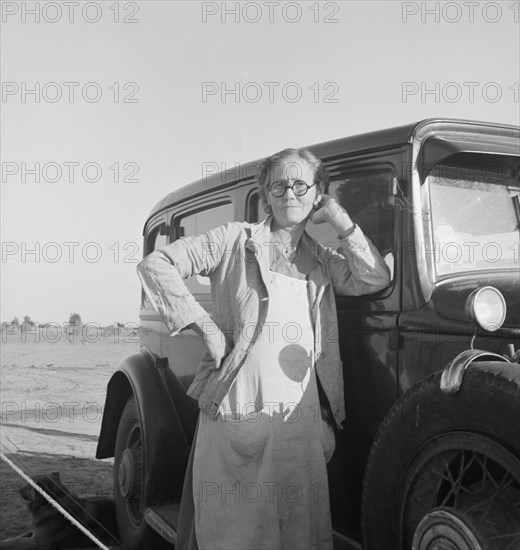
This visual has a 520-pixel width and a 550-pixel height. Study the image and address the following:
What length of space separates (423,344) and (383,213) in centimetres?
53

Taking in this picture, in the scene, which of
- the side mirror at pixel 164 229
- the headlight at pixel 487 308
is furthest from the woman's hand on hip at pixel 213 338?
the side mirror at pixel 164 229

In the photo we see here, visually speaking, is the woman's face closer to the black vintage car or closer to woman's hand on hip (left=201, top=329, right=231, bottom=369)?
the black vintage car

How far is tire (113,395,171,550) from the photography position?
3711 mm

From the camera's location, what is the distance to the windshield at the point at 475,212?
240cm

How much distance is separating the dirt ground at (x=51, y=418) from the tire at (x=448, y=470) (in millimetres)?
2353

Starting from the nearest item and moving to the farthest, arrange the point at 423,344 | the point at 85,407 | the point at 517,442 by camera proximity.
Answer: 1. the point at 517,442
2. the point at 423,344
3. the point at 85,407

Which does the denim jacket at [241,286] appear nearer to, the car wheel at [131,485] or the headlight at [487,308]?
the headlight at [487,308]

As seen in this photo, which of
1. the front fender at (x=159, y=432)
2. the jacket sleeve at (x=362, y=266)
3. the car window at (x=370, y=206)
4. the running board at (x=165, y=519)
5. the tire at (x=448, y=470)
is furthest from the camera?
the front fender at (x=159, y=432)

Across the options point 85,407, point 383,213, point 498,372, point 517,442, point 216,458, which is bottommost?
point 85,407

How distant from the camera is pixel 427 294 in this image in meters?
2.26

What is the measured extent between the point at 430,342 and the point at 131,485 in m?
2.26

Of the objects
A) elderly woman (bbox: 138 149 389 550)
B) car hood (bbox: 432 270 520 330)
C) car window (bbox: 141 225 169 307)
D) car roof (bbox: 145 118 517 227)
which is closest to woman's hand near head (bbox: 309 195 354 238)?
elderly woman (bbox: 138 149 389 550)

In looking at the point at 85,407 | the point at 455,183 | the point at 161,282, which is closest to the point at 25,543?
the point at 161,282

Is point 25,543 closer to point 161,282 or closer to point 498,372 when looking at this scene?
point 161,282
